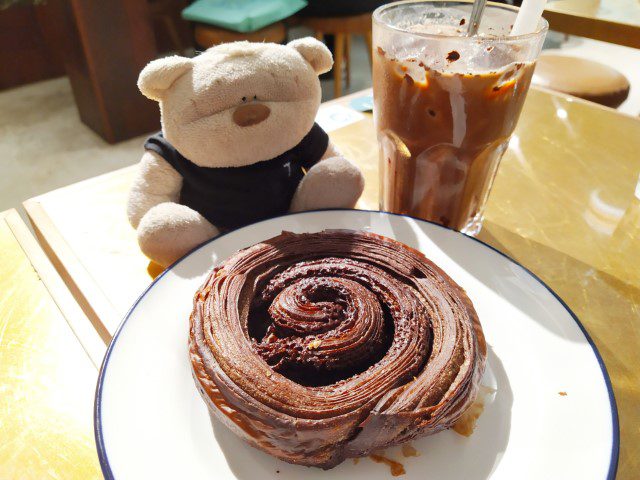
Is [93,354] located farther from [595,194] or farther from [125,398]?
[595,194]

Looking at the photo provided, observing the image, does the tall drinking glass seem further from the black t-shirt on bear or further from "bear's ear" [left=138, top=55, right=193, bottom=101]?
"bear's ear" [left=138, top=55, right=193, bottom=101]

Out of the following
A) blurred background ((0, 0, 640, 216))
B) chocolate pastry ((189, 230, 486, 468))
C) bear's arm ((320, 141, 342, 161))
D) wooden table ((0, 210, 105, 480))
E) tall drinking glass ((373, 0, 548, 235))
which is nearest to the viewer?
chocolate pastry ((189, 230, 486, 468))

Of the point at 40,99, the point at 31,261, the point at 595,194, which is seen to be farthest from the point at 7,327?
the point at 40,99

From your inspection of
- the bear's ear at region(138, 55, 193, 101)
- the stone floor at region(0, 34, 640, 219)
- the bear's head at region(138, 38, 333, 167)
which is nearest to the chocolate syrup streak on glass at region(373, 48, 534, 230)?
the bear's head at region(138, 38, 333, 167)

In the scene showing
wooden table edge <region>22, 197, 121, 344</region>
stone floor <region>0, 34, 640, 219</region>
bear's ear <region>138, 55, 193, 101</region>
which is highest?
bear's ear <region>138, 55, 193, 101</region>

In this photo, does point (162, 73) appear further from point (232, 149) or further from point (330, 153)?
point (330, 153)

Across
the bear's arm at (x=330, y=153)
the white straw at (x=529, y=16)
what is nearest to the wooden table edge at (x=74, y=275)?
the bear's arm at (x=330, y=153)

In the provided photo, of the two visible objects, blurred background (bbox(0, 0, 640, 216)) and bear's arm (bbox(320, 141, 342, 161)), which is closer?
bear's arm (bbox(320, 141, 342, 161))
